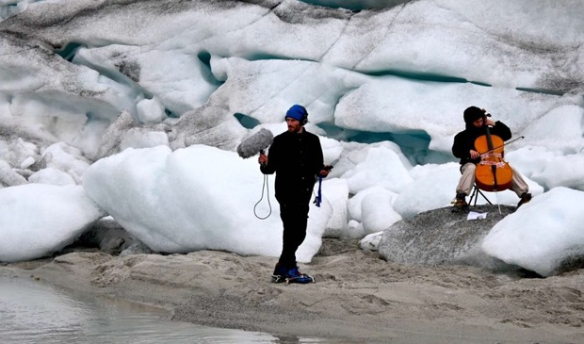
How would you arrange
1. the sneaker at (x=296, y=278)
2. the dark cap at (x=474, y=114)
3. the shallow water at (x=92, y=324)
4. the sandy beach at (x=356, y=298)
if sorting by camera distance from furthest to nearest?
the dark cap at (x=474, y=114) → the sneaker at (x=296, y=278) → the sandy beach at (x=356, y=298) → the shallow water at (x=92, y=324)

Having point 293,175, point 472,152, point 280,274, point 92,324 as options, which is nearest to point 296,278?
point 280,274

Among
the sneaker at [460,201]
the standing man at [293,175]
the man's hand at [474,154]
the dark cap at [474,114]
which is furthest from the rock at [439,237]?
the standing man at [293,175]

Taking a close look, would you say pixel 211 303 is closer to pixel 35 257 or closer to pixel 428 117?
pixel 35 257

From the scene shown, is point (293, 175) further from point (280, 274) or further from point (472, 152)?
point (472, 152)

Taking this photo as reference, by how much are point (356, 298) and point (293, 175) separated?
107 cm

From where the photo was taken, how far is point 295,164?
6.34 m

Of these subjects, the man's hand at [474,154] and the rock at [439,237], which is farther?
the man's hand at [474,154]

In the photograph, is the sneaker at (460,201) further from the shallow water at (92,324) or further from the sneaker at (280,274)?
the shallow water at (92,324)

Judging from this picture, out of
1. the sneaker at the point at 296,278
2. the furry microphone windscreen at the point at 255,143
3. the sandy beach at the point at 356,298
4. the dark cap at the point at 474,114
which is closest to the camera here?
the sandy beach at the point at 356,298

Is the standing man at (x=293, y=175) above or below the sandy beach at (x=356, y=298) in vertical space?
above

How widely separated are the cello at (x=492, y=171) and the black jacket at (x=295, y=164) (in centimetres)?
174

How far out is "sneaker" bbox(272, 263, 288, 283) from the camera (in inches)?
250

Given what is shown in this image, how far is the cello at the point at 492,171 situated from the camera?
7.51 m

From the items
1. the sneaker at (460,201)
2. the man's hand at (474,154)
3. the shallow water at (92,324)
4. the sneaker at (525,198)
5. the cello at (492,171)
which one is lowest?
the shallow water at (92,324)
